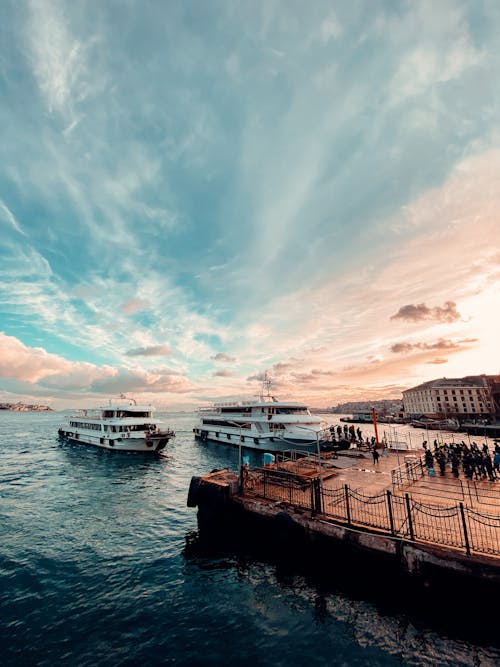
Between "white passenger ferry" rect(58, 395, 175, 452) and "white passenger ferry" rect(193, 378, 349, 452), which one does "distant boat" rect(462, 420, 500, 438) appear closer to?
"white passenger ferry" rect(193, 378, 349, 452)

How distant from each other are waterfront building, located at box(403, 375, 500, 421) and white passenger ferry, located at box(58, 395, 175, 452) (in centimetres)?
9520

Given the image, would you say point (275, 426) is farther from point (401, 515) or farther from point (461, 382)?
point (461, 382)

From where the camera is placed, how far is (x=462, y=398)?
110750mm

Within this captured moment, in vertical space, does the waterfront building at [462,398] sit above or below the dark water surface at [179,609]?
above

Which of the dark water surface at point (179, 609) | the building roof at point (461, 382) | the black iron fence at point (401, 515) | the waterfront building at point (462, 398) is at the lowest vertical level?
the dark water surface at point (179, 609)

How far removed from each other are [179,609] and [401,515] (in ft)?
28.9

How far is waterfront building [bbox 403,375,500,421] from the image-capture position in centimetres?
9819

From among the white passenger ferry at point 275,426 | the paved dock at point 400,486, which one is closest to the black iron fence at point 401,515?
the paved dock at point 400,486

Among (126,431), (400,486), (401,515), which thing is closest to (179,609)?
(401,515)

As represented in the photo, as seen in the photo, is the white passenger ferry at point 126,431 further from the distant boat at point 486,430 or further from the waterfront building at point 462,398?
the waterfront building at point 462,398

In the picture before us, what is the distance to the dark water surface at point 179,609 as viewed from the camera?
8023 mm

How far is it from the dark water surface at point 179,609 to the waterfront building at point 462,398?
106 meters

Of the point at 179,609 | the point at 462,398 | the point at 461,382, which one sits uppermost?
the point at 461,382

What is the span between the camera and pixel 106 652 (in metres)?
8.23
